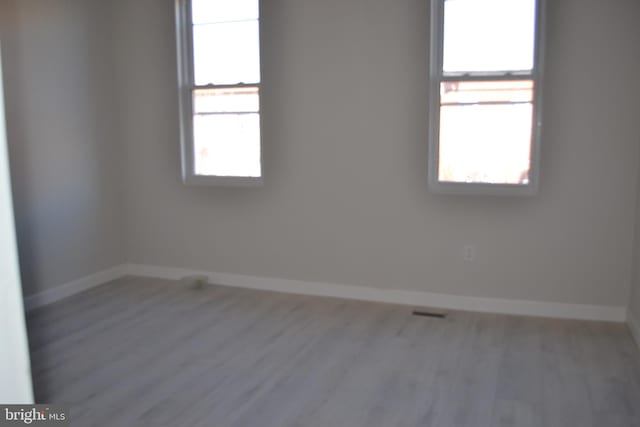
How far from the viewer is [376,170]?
4.11 metres

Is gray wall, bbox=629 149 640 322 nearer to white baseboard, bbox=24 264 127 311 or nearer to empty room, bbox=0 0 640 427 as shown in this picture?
empty room, bbox=0 0 640 427

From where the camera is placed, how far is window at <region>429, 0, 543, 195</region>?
3.66 metres

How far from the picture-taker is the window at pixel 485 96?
12.0 ft

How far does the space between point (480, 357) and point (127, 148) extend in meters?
3.65

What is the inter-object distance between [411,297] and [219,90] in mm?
2413

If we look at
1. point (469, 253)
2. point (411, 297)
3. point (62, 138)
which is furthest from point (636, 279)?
point (62, 138)

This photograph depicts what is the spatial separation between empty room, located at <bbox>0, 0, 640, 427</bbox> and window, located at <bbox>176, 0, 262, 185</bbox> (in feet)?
0.07

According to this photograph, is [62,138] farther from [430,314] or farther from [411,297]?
[430,314]

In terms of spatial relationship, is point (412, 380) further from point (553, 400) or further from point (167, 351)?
point (167, 351)

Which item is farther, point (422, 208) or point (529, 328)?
point (422, 208)

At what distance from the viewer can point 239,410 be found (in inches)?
99.7

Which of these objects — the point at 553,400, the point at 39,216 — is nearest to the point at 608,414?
the point at 553,400

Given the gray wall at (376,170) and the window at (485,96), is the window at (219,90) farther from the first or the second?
the window at (485,96)

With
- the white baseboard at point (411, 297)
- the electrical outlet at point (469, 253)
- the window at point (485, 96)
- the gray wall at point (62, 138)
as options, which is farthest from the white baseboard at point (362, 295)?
the window at point (485, 96)
